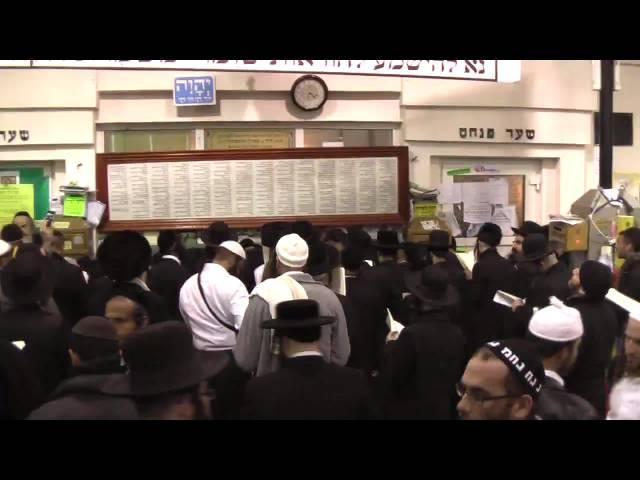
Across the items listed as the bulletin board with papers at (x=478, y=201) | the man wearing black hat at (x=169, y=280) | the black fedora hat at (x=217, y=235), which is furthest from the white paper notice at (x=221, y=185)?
the man wearing black hat at (x=169, y=280)

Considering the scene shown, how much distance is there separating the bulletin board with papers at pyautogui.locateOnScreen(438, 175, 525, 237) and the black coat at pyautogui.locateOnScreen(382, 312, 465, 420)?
5.41 m

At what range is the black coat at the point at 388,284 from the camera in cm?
488

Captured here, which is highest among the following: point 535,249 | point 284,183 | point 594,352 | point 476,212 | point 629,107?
point 629,107

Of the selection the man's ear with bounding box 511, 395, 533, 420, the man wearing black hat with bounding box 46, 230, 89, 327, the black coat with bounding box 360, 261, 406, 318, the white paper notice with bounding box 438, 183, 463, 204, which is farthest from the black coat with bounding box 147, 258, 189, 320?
the white paper notice with bounding box 438, 183, 463, 204

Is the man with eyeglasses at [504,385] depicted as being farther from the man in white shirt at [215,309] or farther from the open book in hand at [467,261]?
the open book in hand at [467,261]

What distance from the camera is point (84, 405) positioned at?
76.2 inches

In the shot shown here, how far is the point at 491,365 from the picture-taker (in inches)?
86.6

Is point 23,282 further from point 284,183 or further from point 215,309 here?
point 284,183

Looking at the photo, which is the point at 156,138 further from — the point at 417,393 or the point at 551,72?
the point at 417,393

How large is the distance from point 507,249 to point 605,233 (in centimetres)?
199

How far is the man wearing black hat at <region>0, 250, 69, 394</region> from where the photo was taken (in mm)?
3221

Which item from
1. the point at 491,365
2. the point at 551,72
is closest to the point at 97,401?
the point at 491,365

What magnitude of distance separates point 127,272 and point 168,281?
57.4 inches

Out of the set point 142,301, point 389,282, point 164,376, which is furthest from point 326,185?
point 164,376
